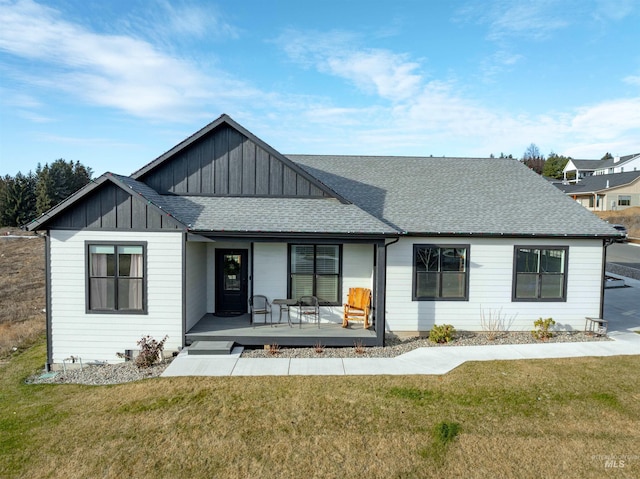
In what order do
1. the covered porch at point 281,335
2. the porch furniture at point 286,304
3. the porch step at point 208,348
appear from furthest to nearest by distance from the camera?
the porch furniture at point 286,304
the covered porch at point 281,335
the porch step at point 208,348

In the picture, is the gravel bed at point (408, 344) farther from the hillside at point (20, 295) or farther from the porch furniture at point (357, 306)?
the hillside at point (20, 295)

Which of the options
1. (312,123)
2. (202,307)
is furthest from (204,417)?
(312,123)

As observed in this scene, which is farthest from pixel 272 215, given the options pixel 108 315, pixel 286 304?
pixel 108 315

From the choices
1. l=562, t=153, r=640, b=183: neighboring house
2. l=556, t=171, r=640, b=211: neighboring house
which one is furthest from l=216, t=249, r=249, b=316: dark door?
l=562, t=153, r=640, b=183: neighboring house

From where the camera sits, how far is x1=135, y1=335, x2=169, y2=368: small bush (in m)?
9.02

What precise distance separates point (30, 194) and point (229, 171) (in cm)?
5083

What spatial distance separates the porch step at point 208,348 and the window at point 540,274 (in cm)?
824

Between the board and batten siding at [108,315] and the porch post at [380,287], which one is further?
the porch post at [380,287]

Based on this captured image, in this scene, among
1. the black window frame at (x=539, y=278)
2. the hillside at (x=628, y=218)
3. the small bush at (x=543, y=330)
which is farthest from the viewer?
the hillside at (x=628, y=218)

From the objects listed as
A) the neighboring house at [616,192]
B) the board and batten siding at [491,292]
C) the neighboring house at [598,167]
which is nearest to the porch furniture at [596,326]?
the board and batten siding at [491,292]

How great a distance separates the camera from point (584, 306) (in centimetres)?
1152

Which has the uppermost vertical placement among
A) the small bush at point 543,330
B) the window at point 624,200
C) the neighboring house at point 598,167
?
the neighboring house at point 598,167

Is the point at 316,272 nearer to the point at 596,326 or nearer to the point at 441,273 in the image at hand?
the point at 441,273

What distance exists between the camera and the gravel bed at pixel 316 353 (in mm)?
8633
